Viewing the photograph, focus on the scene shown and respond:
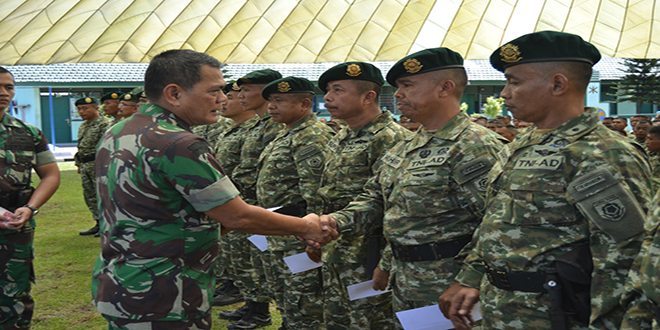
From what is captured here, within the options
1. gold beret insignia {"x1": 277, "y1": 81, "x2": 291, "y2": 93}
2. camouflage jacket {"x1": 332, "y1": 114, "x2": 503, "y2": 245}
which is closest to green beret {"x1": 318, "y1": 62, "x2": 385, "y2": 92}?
gold beret insignia {"x1": 277, "y1": 81, "x2": 291, "y2": 93}

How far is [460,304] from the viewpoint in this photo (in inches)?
97.7

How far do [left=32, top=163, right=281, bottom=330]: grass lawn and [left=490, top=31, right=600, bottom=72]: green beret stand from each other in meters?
3.67

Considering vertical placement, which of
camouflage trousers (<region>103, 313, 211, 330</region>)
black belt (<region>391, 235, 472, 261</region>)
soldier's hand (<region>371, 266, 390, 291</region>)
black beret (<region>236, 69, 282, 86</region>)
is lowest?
soldier's hand (<region>371, 266, 390, 291</region>)

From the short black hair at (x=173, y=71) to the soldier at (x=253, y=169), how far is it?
2876 mm

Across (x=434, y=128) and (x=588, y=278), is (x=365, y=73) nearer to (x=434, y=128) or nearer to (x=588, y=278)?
(x=434, y=128)

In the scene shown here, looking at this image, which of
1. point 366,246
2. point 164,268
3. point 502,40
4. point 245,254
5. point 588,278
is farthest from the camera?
point 502,40

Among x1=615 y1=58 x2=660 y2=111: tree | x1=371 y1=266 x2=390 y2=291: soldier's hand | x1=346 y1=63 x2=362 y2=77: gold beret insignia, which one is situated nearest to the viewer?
x1=371 y1=266 x2=390 y2=291: soldier's hand

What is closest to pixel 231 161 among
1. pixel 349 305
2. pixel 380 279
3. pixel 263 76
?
pixel 263 76

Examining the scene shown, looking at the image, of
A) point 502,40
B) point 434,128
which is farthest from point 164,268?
point 502,40

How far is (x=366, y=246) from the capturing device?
362 cm

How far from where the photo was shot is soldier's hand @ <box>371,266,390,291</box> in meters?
3.28

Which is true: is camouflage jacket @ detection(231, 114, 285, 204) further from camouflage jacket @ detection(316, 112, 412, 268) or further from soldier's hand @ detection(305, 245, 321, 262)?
soldier's hand @ detection(305, 245, 321, 262)

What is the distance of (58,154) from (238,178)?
21.2 metres

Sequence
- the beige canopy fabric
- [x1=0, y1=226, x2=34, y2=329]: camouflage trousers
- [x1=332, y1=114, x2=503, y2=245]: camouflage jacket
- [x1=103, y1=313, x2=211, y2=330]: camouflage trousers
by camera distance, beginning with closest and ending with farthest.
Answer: [x1=103, y1=313, x2=211, y2=330]: camouflage trousers
[x1=332, y1=114, x2=503, y2=245]: camouflage jacket
[x1=0, y1=226, x2=34, y2=329]: camouflage trousers
the beige canopy fabric
